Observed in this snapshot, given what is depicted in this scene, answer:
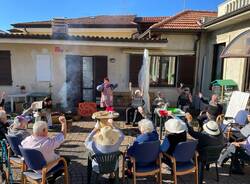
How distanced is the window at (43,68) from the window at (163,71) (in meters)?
4.42

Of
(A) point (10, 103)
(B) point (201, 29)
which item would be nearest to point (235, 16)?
(B) point (201, 29)

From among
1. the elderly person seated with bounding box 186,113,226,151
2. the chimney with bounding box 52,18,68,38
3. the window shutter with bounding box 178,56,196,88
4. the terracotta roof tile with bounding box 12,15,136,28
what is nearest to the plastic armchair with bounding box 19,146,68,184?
the elderly person seated with bounding box 186,113,226,151

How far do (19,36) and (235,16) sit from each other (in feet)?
24.4

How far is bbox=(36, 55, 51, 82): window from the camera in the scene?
32.1ft

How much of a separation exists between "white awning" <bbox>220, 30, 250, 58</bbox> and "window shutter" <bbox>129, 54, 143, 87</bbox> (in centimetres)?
389

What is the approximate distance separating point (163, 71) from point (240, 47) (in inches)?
160

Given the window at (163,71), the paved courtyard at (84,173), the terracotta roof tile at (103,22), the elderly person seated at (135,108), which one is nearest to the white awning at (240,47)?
the elderly person seated at (135,108)

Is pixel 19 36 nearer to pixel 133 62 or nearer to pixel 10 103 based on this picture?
pixel 10 103

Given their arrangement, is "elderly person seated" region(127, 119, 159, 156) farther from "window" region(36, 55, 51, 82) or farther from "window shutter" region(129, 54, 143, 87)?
"window" region(36, 55, 51, 82)

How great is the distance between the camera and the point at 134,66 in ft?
33.5

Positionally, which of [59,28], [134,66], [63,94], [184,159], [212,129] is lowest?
[184,159]

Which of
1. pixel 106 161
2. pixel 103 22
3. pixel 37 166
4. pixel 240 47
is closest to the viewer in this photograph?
pixel 37 166

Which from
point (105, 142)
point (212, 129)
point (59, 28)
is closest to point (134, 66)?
point (59, 28)

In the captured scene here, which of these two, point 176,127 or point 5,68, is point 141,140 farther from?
point 5,68
